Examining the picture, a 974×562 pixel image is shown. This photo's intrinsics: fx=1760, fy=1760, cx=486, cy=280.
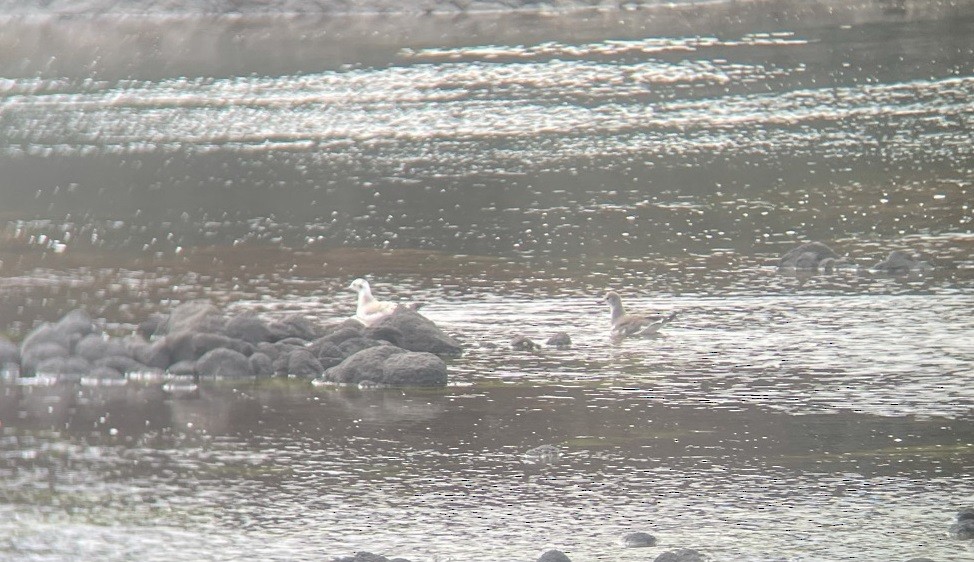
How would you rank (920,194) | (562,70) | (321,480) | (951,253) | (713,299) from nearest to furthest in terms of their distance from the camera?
(321,480) < (713,299) < (951,253) < (920,194) < (562,70)

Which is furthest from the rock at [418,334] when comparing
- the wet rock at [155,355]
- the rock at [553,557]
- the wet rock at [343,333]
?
the rock at [553,557]

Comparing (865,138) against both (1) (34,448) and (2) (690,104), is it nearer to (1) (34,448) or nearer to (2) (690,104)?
(2) (690,104)

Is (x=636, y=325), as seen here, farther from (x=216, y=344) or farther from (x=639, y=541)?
(x=639, y=541)

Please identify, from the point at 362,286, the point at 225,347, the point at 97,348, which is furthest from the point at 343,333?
the point at 97,348

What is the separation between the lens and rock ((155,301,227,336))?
20016 millimetres

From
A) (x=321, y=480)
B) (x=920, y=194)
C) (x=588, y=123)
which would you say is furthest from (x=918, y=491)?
(x=588, y=123)

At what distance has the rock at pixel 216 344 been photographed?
65.2 ft

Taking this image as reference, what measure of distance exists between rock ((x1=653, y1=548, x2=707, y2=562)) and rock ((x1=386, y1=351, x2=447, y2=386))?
21.7 feet

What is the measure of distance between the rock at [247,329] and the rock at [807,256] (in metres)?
7.76

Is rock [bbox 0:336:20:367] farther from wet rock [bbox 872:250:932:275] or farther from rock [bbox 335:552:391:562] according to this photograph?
wet rock [bbox 872:250:932:275]

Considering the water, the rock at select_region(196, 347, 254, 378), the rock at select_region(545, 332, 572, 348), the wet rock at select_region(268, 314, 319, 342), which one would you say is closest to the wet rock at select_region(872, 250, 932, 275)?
the water

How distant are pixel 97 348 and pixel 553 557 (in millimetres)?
9387

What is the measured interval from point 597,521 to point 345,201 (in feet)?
67.1

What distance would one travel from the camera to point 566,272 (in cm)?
2488
